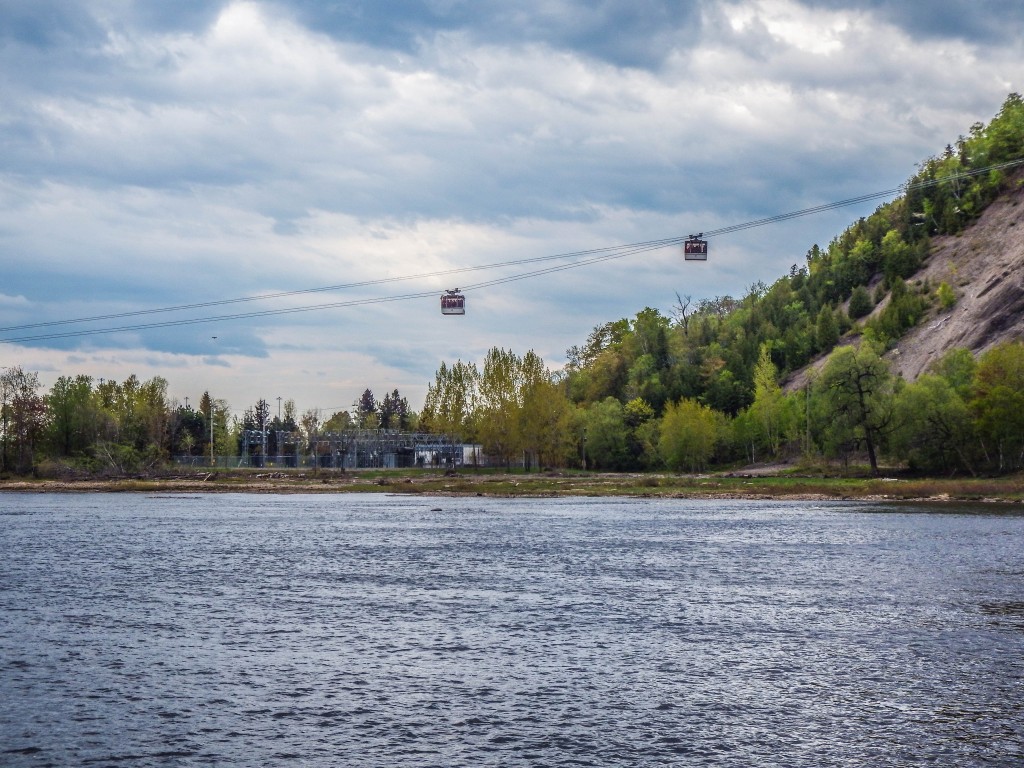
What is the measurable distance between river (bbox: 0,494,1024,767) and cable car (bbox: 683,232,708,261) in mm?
19295

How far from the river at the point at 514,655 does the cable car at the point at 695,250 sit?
19.3 meters

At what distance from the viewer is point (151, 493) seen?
125375 mm

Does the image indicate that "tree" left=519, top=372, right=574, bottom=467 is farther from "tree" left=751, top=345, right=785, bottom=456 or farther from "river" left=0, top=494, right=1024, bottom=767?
"river" left=0, top=494, right=1024, bottom=767

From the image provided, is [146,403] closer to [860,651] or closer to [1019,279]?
[1019,279]

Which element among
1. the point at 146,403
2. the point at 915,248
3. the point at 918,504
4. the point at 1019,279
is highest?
the point at 915,248

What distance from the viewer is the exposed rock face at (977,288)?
5728 inches

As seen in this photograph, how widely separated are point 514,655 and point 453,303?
4545 cm

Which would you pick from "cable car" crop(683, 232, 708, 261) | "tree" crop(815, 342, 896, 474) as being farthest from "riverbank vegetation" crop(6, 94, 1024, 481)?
"cable car" crop(683, 232, 708, 261)

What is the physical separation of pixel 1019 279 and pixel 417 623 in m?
147

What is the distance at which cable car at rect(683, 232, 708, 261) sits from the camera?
6091 cm

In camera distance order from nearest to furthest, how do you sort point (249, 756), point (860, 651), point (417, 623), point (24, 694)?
point (249, 756)
point (24, 694)
point (860, 651)
point (417, 623)

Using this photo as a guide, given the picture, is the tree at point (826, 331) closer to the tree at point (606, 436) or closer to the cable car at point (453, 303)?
the tree at point (606, 436)

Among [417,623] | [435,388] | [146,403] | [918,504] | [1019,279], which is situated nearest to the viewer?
[417,623]

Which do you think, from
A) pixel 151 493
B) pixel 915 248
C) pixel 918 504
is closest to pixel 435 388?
pixel 151 493
